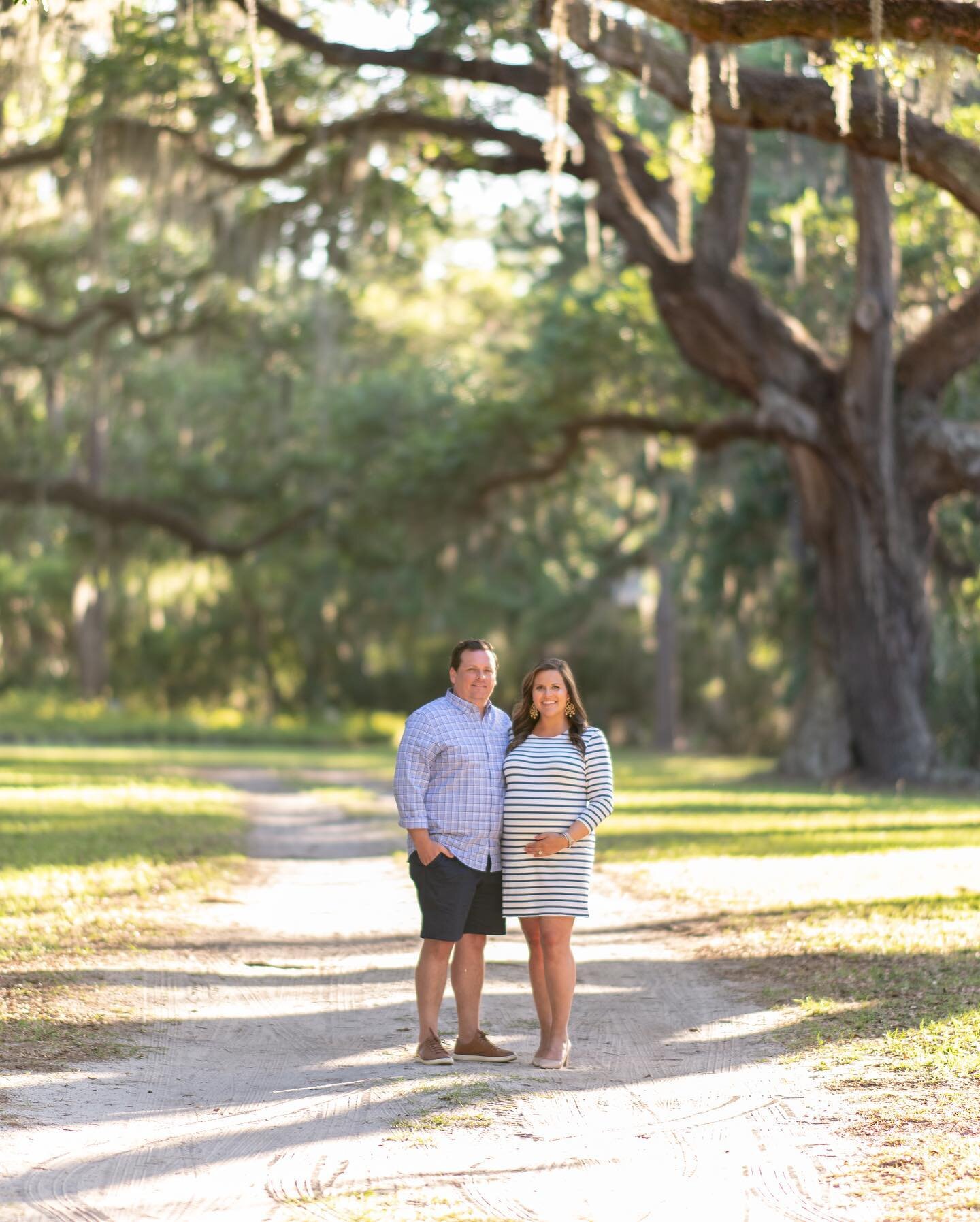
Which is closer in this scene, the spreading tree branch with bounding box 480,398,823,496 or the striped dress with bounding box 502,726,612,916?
the striped dress with bounding box 502,726,612,916

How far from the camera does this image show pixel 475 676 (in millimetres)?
6152

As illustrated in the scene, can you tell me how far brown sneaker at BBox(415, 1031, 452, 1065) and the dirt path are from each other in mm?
71

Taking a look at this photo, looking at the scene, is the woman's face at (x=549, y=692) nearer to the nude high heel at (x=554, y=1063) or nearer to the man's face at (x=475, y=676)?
the man's face at (x=475, y=676)

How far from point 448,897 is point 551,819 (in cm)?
48

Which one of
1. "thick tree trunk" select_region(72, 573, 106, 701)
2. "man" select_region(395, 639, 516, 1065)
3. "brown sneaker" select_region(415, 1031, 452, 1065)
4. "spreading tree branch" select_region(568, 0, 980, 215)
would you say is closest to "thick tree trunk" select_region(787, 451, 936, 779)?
"spreading tree branch" select_region(568, 0, 980, 215)

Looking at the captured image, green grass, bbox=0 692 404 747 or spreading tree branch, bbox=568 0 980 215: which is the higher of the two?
spreading tree branch, bbox=568 0 980 215

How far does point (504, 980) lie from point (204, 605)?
33.0 m

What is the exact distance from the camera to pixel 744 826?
14836 mm

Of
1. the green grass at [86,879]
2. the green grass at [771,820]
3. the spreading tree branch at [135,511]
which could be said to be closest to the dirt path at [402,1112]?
the green grass at [86,879]

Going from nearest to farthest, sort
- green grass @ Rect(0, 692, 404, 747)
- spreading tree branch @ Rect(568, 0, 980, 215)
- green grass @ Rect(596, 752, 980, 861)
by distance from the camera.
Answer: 1. spreading tree branch @ Rect(568, 0, 980, 215)
2. green grass @ Rect(596, 752, 980, 861)
3. green grass @ Rect(0, 692, 404, 747)

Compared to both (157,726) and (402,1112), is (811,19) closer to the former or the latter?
(402,1112)

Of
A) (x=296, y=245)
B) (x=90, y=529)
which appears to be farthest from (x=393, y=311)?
(x=296, y=245)

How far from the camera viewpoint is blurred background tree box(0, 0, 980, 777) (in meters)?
17.6

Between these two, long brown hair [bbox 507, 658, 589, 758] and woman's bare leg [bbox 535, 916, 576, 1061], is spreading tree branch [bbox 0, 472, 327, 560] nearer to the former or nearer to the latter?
long brown hair [bbox 507, 658, 589, 758]
